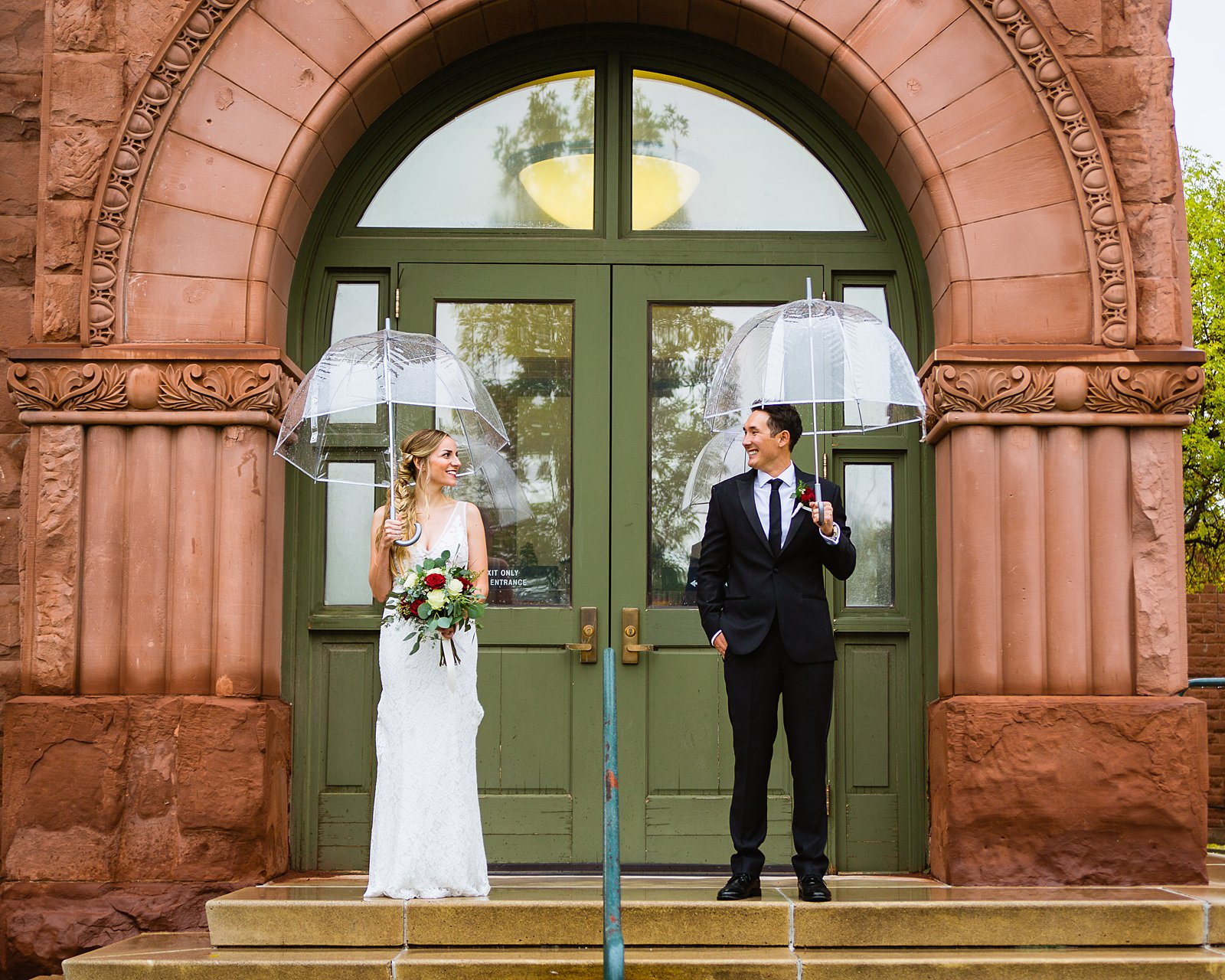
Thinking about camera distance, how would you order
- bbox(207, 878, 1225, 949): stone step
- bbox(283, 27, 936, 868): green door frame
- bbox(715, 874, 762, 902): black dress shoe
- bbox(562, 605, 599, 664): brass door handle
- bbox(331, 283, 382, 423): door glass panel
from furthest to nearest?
bbox(331, 283, 382, 423): door glass panel < bbox(283, 27, 936, 868): green door frame < bbox(562, 605, 599, 664): brass door handle < bbox(715, 874, 762, 902): black dress shoe < bbox(207, 878, 1225, 949): stone step

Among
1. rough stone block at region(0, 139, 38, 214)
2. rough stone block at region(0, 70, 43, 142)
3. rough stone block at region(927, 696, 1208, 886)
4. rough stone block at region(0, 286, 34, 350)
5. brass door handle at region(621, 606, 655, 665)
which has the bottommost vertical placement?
rough stone block at region(927, 696, 1208, 886)

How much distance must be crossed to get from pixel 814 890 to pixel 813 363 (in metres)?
2.33

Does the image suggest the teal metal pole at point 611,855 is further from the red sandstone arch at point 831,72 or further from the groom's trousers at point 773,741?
the red sandstone arch at point 831,72

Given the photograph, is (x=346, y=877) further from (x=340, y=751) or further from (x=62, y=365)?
(x=62, y=365)

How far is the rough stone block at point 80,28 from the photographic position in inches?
305

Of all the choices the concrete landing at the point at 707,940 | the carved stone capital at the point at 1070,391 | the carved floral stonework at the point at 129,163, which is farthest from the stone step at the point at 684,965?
the carved floral stonework at the point at 129,163

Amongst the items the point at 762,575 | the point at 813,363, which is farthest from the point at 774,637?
the point at 813,363

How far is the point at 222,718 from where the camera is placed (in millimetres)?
7312

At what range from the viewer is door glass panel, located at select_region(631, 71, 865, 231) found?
8.52 m

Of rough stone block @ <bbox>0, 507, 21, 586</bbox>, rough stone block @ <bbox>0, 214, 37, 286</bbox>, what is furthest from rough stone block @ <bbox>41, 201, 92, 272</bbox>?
rough stone block @ <bbox>0, 507, 21, 586</bbox>

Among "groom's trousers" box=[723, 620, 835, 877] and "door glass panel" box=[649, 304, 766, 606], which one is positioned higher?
"door glass panel" box=[649, 304, 766, 606]

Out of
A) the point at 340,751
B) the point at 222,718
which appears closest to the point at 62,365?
the point at 222,718

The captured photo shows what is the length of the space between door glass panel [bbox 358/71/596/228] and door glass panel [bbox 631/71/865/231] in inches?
12.9

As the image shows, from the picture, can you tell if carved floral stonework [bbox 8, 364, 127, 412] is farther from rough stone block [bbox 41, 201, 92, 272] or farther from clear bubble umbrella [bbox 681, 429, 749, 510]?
clear bubble umbrella [bbox 681, 429, 749, 510]
